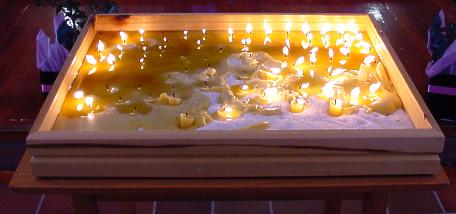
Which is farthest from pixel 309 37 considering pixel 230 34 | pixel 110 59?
pixel 110 59

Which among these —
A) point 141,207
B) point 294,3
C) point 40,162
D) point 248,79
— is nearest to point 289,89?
point 248,79

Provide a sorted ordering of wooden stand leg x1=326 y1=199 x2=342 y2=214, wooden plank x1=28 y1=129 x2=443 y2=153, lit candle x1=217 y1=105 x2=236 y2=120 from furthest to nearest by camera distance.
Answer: wooden stand leg x1=326 y1=199 x2=342 y2=214 < lit candle x1=217 y1=105 x2=236 y2=120 < wooden plank x1=28 y1=129 x2=443 y2=153

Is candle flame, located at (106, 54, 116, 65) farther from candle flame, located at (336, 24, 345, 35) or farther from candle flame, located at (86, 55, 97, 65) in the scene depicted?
candle flame, located at (336, 24, 345, 35)

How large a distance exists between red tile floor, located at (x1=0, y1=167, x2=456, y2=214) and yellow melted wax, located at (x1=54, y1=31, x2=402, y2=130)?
796 mm

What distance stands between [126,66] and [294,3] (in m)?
2.60

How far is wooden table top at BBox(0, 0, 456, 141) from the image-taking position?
2963 millimetres

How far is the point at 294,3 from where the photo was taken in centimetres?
434

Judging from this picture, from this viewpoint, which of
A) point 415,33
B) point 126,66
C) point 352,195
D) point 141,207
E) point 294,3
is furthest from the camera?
point 294,3

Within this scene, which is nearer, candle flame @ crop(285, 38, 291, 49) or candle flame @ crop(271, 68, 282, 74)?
candle flame @ crop(271, 68, 282, 74)

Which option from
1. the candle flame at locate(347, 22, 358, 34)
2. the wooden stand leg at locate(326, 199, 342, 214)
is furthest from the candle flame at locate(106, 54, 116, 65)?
the wooden stand leg at locate(326, 199, 342, 214)

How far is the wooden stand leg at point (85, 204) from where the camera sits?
1557 millimetres

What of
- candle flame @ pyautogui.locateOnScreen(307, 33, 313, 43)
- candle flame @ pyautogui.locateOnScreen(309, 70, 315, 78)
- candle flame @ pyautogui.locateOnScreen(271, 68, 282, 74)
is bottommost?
candle flame @ pyautogui.locateOnScreen(309, 70, 315, 78)

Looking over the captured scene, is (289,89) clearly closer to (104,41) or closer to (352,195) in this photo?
(352,195)

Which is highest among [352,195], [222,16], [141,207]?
[222,16]
